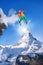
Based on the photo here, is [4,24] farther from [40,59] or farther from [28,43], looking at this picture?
[28,43]

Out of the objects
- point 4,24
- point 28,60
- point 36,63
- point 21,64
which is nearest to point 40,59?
point 36,63

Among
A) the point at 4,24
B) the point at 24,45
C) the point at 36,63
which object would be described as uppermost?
the point at 24,45

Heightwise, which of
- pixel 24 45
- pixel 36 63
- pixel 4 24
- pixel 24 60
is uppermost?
pixel 24 45

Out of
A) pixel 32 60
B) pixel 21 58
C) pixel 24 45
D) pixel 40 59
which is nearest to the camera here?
pixel 40 59

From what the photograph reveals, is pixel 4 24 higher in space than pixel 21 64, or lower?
lower

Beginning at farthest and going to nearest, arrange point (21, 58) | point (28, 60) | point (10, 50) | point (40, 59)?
1. point (10, 50)
2. point (21, 58)
3. point (28, 60)
4. point (40, 59)

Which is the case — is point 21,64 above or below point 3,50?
below

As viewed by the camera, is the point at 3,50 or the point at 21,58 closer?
the point at 21,58

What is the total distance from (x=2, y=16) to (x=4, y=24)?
0.10m

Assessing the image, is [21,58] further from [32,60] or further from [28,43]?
[28,43]

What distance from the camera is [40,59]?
1429cm

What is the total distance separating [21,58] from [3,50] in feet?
126

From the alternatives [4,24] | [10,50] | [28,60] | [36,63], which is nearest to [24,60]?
[28,60]

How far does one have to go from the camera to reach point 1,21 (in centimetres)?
212
